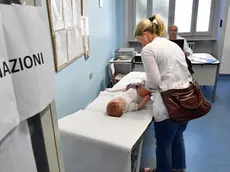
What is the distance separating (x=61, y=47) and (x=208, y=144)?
1.94 metres

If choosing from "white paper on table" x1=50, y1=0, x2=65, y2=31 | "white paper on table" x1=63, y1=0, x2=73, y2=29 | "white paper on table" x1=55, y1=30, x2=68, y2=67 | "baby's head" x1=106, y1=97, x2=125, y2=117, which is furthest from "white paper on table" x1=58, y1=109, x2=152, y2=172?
"white paper on table" x1=63, y1=0, x2=73, y2=29

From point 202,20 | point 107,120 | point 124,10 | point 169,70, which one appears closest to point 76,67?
point 107,120

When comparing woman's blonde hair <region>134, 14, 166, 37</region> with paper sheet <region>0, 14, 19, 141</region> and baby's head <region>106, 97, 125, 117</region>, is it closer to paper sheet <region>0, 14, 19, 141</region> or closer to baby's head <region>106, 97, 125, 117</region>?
baby's head <region>106, 97, 125, 117</region>

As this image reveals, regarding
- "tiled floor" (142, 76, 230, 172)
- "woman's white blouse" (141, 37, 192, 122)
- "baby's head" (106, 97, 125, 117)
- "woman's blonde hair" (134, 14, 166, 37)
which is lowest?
"tiled floor" (142, 76, 230, 172)

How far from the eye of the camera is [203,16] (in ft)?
15.2

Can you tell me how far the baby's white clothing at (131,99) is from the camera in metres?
1.83

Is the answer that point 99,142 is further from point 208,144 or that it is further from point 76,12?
point 208,144

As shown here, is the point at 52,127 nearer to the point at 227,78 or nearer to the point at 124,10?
the point at 124,10

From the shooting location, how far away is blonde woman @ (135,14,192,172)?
1442 mm

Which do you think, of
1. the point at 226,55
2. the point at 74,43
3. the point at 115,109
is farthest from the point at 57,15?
the point at 226,55

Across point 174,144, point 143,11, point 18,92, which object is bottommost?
point 174,144

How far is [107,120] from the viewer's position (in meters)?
1.66

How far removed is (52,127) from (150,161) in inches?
66.0

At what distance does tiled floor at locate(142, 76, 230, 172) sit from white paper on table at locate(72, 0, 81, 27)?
1.59 m
